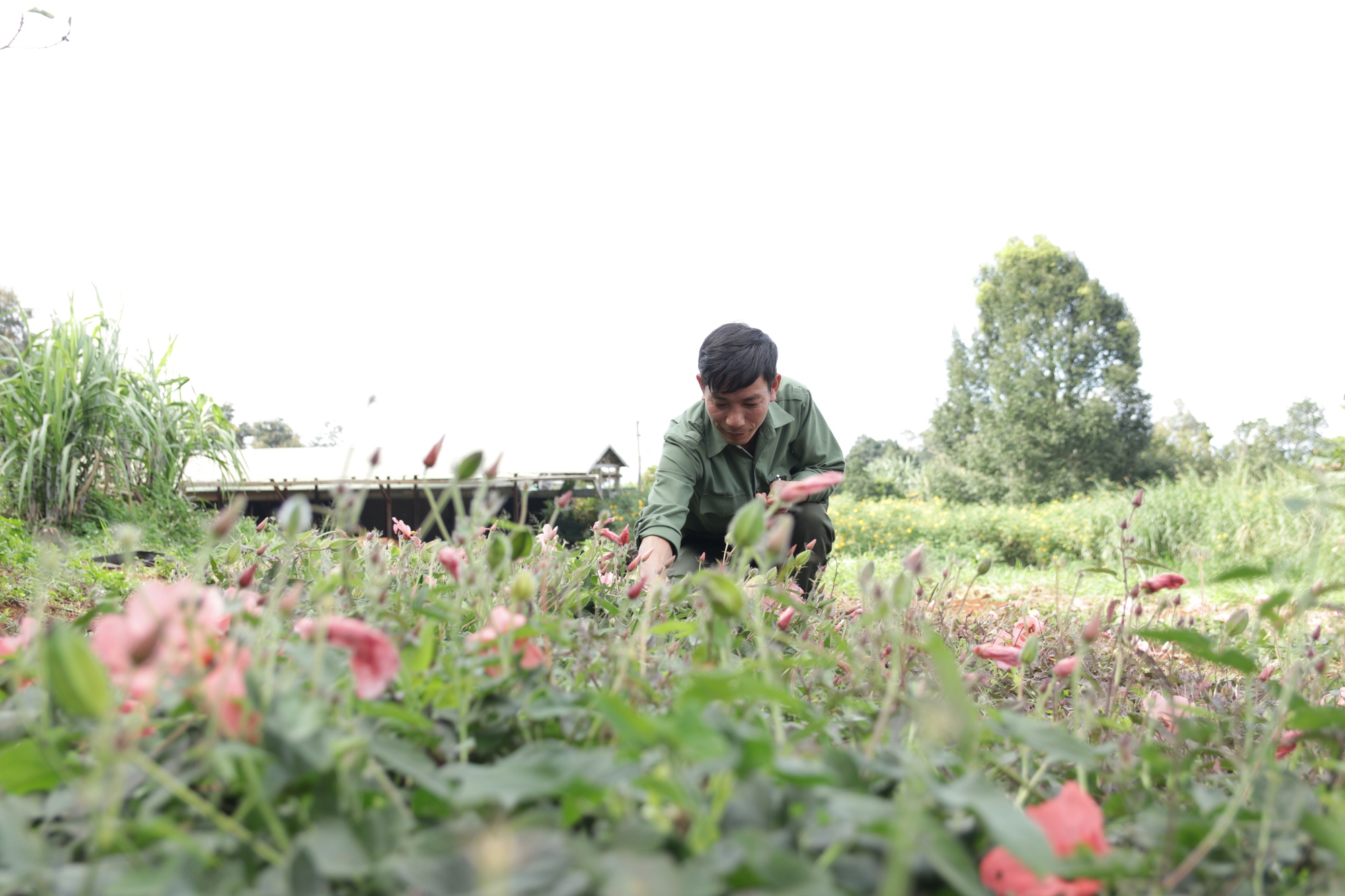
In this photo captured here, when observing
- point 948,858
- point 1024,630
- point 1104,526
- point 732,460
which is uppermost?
point 732,460

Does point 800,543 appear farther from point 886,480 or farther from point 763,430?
point 886,480

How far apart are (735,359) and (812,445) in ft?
2.84

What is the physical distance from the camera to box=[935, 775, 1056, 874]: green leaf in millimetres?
396

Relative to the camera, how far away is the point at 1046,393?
2233cm

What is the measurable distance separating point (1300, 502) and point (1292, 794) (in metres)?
0.23

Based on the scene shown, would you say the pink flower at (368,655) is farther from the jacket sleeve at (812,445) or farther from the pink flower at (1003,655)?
the jacket sleeve at (812,445)

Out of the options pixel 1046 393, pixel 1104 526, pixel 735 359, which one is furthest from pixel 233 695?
pixel 1046 393

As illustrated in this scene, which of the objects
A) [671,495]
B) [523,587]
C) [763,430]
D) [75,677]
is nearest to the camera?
[75,677]

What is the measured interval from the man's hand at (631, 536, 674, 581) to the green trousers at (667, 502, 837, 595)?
0.15m

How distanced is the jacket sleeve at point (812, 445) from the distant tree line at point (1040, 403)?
18421 mm

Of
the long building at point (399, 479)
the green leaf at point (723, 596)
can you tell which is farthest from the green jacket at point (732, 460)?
the long building at point (399, 479)

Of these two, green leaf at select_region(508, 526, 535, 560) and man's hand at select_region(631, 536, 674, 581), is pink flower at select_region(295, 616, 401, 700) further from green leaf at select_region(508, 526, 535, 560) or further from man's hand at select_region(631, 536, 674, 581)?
man's hand at select_region(631, 536, 674, 581)

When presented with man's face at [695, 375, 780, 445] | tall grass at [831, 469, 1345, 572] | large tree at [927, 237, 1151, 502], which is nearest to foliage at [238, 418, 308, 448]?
large tree at [927, 237, 1151, 502]

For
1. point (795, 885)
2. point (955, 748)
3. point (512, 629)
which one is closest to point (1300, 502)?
point (955, 748)
